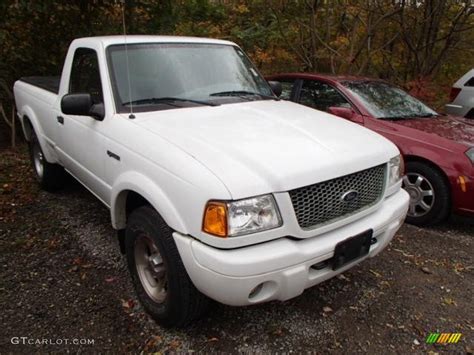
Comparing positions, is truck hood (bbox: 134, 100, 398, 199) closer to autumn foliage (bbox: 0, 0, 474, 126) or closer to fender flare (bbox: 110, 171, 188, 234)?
fender flare (bbox: 110, 171, 188, 234)

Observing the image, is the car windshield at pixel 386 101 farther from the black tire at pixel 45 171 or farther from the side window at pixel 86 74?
the black tire at pixel 45 171

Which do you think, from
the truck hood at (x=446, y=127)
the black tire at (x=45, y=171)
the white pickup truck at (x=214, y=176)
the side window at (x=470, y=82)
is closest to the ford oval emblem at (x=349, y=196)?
the white pickup truck at (x=214, y=176)

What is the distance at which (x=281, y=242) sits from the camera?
212cm

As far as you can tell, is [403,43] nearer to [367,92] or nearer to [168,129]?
[367,92]

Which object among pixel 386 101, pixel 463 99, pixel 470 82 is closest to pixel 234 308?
pixel 386 101

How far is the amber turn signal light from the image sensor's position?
1.98 m

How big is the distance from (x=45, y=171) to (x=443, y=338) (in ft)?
14.3

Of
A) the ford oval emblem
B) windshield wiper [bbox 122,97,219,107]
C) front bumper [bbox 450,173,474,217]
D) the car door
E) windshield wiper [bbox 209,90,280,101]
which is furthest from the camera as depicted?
front bumper [bbox 450,173,474,217]

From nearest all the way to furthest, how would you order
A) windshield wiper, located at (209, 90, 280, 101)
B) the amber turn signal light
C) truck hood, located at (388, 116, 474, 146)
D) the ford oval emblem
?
the amber turn signal light < the ford oval emblem < windshield wiper, located at (209, 90, 280, 101) < truck hood, located at (388, 116, 474, 146)

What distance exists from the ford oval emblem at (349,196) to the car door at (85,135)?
172 cm

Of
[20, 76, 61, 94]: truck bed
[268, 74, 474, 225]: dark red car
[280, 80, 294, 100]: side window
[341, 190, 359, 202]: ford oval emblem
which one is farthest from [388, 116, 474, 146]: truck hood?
[20, 76, 61, 94]: truck bed

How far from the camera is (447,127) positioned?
4492mm

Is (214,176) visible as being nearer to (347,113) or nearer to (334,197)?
(334,197)

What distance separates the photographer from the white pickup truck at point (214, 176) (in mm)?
2029
